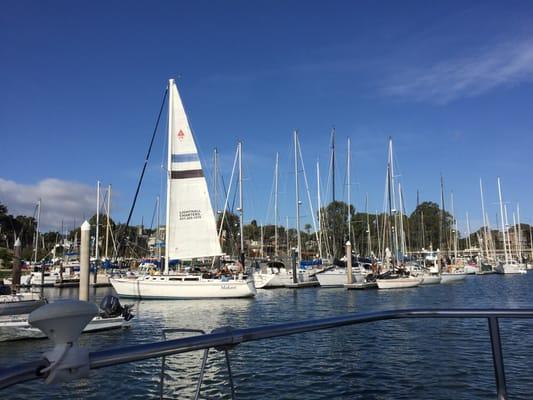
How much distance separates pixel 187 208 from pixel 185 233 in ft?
6.28

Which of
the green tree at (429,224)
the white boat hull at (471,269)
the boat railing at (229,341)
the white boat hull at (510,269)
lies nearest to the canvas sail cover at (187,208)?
the boat railing at (229,341)

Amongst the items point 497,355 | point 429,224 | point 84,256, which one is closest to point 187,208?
point 84,256

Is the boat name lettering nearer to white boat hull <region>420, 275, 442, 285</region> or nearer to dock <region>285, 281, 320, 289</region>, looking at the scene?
dock <region>285, 281, 320, 289</region>

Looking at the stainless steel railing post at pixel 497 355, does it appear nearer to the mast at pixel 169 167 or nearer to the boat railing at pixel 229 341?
the boat railing at pixel 229 341

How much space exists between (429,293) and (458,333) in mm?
26005

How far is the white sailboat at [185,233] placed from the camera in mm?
36312

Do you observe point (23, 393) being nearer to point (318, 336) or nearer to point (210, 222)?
point (318, 336)

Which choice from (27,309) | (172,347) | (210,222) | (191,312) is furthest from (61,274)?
(172,347)

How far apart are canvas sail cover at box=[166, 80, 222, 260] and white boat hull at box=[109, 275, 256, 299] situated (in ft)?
6.60

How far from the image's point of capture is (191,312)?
95.4 feet

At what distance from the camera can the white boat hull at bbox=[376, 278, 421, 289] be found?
46250 mm

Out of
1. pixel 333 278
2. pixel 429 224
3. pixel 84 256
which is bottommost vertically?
pixel 333 278

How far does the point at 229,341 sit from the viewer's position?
9.27 feet

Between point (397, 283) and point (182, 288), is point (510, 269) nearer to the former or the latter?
point (397, 283)
